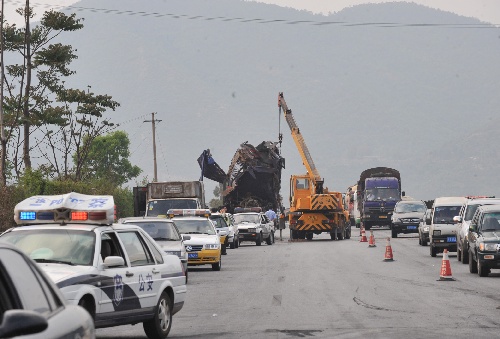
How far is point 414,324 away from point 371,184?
56.6 meters

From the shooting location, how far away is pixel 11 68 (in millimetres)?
58062

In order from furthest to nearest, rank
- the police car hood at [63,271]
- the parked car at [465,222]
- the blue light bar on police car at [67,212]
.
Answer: the parked car at [465,222], the blue light bar on police car at [67,212], the police car hood at [63,271]

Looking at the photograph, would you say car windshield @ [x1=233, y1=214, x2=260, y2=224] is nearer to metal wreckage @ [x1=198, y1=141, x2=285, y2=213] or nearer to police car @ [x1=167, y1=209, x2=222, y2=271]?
metal wreckage @ [x1=198, y1=141, x2=285, y2=213]

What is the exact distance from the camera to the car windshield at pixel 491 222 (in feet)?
85.7

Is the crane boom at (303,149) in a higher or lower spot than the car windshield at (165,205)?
higher

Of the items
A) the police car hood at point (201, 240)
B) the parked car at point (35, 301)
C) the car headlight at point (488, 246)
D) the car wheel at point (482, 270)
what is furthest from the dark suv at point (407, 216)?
the parked car at point (35, 301)

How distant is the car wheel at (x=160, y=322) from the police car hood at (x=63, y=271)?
1.65 m

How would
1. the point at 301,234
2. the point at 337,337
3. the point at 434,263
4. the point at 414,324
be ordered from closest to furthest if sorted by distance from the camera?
1. the point at 337,337
2. the point at 414,324
3. the point at 434,263
4. the point at 301,234

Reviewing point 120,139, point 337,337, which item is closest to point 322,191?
point 337,337

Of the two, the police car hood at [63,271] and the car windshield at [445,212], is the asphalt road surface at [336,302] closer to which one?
the police car hood at [63,271]

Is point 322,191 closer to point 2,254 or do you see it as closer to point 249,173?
point 249,173

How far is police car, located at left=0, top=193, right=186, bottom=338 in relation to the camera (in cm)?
1234

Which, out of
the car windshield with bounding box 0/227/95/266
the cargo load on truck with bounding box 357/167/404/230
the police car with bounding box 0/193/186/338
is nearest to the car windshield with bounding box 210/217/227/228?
the cargo load on truck with bounding box 357/167/404/230

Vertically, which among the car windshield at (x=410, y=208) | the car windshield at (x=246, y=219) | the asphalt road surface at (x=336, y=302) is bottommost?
the asphalt road surface at (x=336, y=302)
